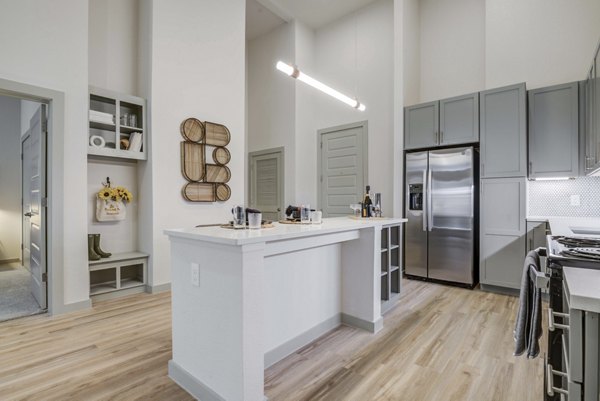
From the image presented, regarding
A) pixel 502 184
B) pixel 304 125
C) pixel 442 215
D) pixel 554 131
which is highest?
pixel 304 125

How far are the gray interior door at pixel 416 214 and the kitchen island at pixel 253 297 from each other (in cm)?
190

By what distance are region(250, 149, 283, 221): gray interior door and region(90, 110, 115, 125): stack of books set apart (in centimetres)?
307

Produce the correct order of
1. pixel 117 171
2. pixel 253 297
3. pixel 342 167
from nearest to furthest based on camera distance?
pixel 253 297
pixel 117 171
pixel 342 167

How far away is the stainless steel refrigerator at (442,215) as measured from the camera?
4027 mm

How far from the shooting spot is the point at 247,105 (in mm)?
6668

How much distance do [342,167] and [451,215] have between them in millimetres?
2222

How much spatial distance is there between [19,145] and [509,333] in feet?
25.1

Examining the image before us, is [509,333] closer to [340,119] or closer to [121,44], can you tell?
[340,119]

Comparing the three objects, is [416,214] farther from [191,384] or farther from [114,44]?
[114,44]

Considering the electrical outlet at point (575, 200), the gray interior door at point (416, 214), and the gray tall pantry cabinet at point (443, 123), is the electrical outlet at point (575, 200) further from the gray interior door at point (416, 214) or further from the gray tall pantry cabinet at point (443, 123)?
the gray interior door at point (416, 214)

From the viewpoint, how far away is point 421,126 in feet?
14.8

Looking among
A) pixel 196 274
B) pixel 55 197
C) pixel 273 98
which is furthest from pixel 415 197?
pixel 55 197

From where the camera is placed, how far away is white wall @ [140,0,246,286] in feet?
12.3

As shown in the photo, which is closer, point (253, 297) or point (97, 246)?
point (253, 297)
